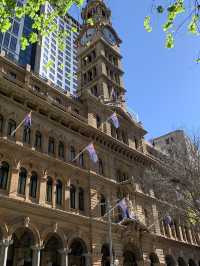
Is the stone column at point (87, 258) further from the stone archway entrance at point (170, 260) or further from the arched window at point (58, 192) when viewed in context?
the stone archway entrance at point (170, 260)

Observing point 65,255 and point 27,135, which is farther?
point 27,135

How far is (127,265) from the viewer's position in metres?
32.0

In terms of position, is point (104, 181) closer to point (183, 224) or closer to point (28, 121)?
point (28, 121)

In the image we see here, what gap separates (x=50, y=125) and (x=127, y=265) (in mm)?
17054

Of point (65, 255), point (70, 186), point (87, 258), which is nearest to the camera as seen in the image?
point (65, 255)

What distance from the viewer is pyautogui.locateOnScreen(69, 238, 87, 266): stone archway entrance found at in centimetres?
2716

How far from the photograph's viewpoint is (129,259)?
32375mm

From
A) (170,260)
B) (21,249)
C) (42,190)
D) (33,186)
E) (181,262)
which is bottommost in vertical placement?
(181,262)

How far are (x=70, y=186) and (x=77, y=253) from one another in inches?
245

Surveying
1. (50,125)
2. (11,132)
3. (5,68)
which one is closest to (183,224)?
(50,125)

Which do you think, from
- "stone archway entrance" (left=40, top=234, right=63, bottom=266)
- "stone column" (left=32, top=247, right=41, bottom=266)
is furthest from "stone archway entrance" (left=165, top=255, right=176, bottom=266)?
"stone column" (left=32, top=247, right=41, bottom=266)

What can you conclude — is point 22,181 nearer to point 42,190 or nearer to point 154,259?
point 42,190

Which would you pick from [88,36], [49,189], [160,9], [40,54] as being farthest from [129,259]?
[40,54]

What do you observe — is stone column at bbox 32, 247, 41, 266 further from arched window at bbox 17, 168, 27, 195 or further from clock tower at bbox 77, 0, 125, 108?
clock tower at bbox 77, 0, 125, 108
